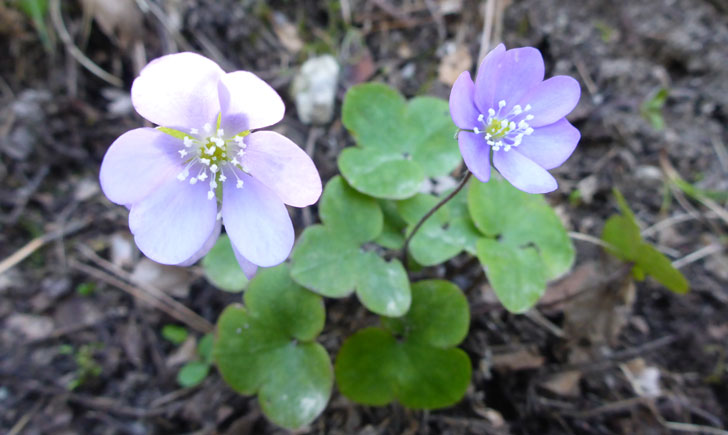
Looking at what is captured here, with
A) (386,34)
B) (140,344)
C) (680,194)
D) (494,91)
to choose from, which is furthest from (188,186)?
(680,194)

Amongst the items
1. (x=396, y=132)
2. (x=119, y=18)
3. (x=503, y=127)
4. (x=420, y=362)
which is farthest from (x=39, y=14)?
(x=420, y=362)

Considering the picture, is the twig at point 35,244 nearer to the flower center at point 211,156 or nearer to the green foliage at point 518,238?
the flower center at point 211,156

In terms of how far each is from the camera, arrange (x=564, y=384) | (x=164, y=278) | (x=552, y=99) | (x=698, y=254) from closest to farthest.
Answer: (x=552, y=99), (x=564, y=384), (x=164, y=278), (x=698, y=254)

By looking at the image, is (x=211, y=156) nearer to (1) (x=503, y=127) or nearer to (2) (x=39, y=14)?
(1) (x=503, y=127)

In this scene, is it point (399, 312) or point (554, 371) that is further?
point (554, 371)

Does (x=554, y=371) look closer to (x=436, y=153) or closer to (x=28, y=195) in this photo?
(x=436, y=153)

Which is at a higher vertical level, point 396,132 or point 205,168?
point 205,168
